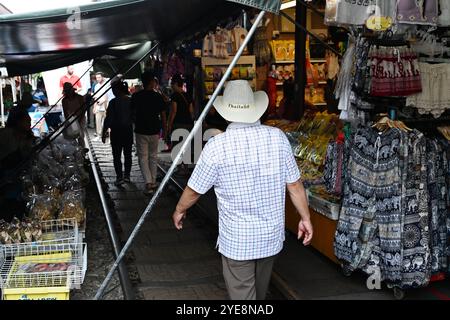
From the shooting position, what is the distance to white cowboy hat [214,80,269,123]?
3744 millimetres

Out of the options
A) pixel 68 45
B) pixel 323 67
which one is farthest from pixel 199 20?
pixel 323 67

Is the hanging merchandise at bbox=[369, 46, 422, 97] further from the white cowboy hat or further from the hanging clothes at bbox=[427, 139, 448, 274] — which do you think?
the white cowboy hat

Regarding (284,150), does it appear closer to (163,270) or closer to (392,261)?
(392,261)

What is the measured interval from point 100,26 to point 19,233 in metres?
2.92

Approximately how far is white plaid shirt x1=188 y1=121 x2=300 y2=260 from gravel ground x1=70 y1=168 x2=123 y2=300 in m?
2.23

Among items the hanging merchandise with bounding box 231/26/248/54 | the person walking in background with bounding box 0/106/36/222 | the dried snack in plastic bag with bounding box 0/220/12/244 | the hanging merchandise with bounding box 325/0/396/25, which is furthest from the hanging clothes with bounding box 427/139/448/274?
the hanging merchandise with bounding box 231/26/248/54

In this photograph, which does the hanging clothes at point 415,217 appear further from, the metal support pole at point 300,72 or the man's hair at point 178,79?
the man's hair at point 178,79

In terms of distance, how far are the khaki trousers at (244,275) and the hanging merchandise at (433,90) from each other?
7.74 feet

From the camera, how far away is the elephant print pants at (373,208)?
4.89 metres

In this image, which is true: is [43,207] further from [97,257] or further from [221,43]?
[221,43]

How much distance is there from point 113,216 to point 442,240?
17.1 feet

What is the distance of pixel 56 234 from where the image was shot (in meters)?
4.98

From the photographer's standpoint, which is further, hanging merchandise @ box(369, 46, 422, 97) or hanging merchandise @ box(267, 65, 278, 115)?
hanging merchandise @ box(267, 65, 278, 115)

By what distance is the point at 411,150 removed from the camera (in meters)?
4.86
